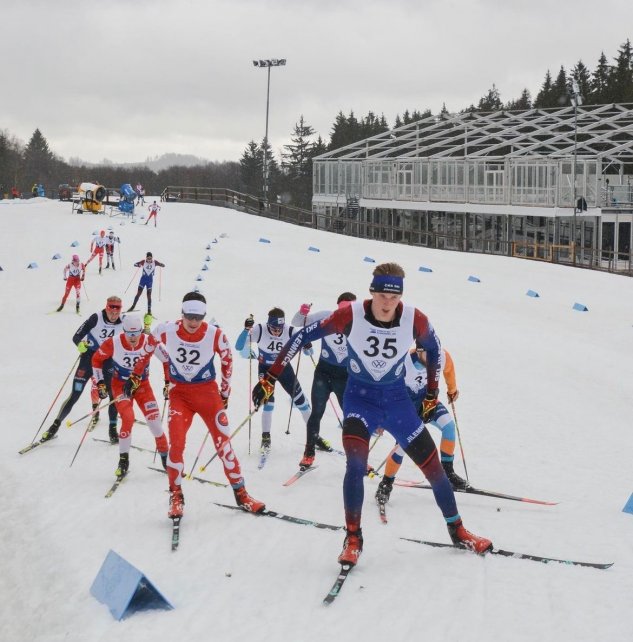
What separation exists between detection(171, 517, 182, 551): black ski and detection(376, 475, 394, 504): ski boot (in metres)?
1.83

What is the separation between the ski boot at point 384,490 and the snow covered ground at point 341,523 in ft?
0.36

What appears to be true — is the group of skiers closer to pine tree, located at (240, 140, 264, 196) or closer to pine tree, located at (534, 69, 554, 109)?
pine tree, located at (534, 69, 554, 109)

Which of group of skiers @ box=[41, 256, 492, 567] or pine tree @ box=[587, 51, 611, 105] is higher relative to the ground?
pine tree @ box=[587, 51, 611, 105]

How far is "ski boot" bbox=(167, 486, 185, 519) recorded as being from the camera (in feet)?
22.1

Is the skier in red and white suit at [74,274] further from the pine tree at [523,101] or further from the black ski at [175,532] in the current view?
the pine tree at [523,101]

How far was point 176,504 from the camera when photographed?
6805mm

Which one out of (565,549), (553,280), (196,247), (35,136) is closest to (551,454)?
(565,549)

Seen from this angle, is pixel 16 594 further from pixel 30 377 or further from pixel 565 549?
pixel 30 377

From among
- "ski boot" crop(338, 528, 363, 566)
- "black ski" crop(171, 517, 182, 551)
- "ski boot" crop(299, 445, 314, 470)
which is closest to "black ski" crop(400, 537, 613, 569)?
"ski boot" crop(338, 528, 363, 566)

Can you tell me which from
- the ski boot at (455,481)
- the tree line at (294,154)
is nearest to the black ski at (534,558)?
the ski boot at (455,481)

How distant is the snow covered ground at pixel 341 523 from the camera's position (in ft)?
16.6

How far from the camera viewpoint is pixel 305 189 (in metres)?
102

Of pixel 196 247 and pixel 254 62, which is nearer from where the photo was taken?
pixel 196 247

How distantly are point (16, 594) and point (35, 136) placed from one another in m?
126
